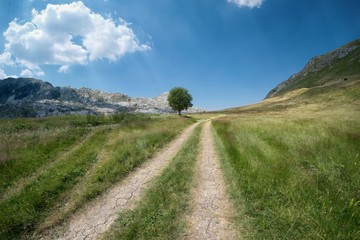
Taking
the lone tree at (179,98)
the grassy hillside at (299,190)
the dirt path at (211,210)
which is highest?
the lone tree at (179,98)

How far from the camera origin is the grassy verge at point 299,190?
15.9ft

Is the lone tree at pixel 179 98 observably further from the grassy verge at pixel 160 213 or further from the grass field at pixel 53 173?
the grassy verge at pixel 160 213

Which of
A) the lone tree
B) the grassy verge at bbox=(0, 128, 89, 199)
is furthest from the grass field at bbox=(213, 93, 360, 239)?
the lone tree

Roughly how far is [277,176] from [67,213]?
763 cm

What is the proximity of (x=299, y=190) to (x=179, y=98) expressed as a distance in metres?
77.6

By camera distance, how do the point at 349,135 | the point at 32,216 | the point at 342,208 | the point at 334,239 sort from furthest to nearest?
the point at 349,135, the point at 32,216, the point at 342,208, the point at 334,239

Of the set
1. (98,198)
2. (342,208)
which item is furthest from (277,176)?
(98,198)

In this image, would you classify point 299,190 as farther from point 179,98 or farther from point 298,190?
point 179,98

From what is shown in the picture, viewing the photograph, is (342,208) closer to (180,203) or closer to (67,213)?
(180,203)

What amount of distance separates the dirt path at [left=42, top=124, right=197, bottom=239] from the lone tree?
73.5 meters

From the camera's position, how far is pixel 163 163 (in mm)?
11578

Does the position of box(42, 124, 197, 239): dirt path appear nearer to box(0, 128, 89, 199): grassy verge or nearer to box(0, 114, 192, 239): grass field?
box(0, 114, 192, 239): grass field

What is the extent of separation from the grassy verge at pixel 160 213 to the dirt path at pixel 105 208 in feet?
1.45

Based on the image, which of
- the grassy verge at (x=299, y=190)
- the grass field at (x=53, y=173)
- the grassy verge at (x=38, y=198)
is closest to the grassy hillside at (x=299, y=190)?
A: the grassy verge at (x=299, y=190)
